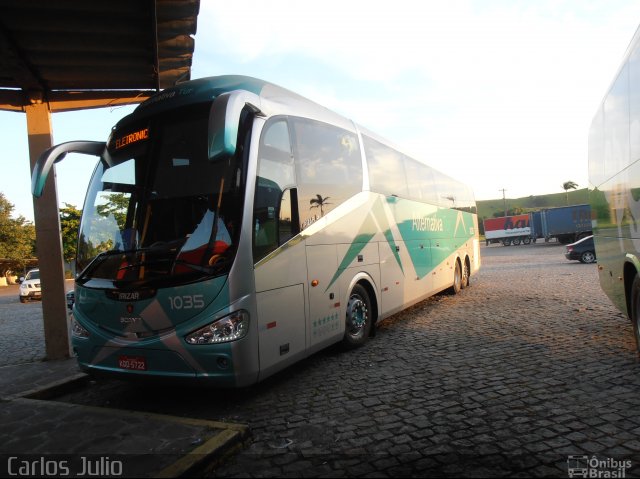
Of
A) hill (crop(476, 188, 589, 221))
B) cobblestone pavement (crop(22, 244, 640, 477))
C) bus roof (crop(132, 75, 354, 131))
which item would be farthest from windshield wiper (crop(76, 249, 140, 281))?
hill (crop(476, 188, 589, 221))

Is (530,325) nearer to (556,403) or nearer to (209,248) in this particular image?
(556,403)

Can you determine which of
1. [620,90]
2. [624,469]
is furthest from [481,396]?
[620,90]

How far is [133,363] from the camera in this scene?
464cm

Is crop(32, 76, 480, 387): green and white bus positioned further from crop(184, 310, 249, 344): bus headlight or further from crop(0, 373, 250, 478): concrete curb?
crop(0, 373, 250, 478): concrete curb

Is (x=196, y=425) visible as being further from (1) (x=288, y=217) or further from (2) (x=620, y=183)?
(2) (x=620, y=183)

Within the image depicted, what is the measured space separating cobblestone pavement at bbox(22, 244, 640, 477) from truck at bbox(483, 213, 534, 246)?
4640cm

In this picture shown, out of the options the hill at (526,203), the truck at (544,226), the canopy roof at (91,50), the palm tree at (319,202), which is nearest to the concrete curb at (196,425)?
the palm tree at (319,202)

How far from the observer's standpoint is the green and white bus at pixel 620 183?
4633 millimetres

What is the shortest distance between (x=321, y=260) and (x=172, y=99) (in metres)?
2.62

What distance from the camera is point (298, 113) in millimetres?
5793

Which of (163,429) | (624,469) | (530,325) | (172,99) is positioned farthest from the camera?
(530,325)

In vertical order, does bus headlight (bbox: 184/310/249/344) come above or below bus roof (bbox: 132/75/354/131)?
below

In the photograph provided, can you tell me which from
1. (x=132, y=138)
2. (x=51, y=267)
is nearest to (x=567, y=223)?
(x=51, y=267)

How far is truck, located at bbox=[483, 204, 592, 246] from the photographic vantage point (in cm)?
4050
